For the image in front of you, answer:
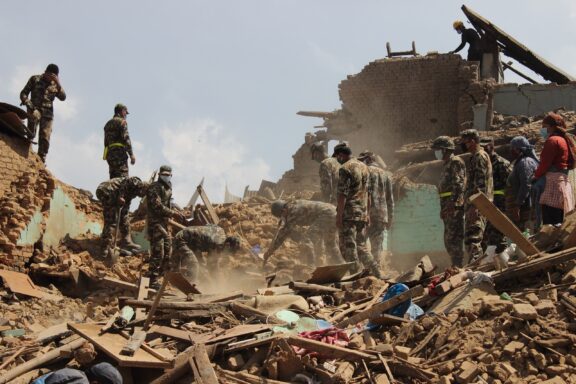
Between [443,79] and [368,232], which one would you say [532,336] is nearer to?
[368,232]

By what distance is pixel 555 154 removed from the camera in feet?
28.3

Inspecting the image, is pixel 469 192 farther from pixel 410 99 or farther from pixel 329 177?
pixel 410 99

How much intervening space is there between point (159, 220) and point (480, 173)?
15.5 ft

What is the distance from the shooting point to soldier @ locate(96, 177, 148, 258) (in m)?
12.8

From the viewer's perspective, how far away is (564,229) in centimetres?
774

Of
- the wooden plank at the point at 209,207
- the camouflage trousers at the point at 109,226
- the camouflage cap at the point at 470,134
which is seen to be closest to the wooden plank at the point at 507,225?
the camouflage cap at the point at 470,134

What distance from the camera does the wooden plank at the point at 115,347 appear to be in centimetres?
631

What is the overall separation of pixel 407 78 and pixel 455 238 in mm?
13338

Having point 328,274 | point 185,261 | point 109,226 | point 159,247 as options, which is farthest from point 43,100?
point 328,274

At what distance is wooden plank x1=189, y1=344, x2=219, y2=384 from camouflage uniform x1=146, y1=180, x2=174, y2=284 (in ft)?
17.9

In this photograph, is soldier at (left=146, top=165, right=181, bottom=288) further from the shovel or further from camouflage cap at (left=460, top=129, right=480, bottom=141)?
camouflage cap at (left=460, top=129, right=480, bottom=141)

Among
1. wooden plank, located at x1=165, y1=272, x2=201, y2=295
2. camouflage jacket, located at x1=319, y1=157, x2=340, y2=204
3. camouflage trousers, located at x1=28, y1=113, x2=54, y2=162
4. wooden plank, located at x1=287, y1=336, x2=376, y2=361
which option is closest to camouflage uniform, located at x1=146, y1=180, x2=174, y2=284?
camouflage jacket, located at x1=319, y1=157, x2=340, y2=204

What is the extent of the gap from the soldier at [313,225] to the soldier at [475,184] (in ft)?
8.48

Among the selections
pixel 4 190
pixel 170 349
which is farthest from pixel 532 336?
pixel 4 190
